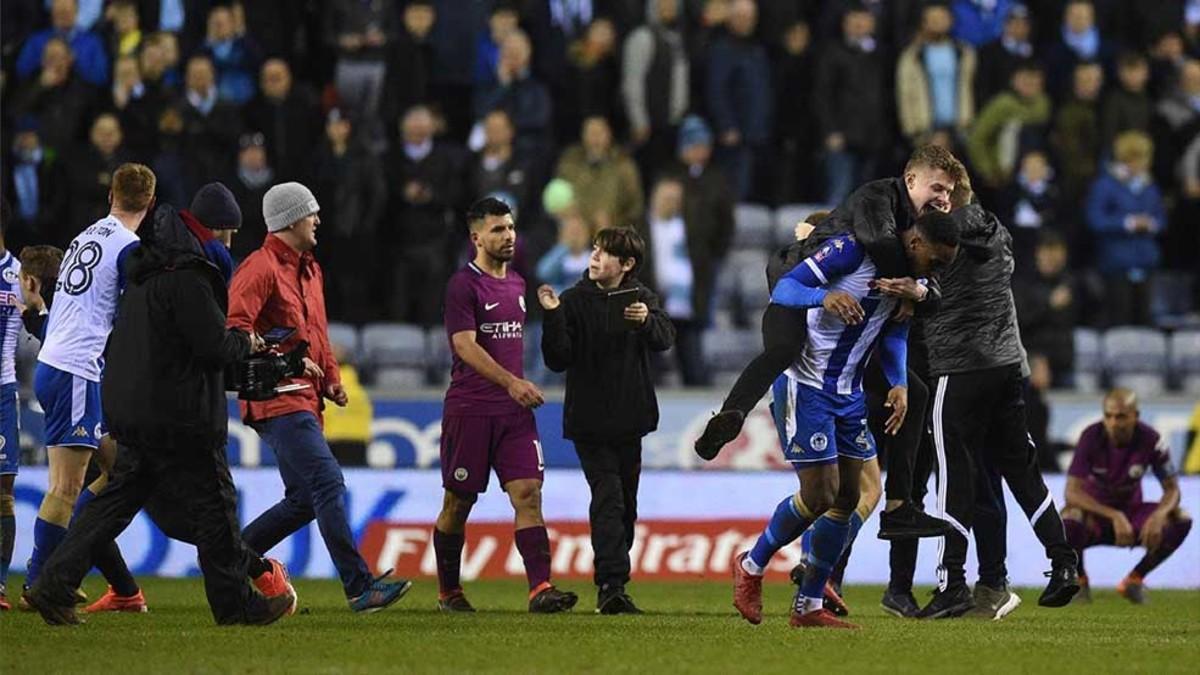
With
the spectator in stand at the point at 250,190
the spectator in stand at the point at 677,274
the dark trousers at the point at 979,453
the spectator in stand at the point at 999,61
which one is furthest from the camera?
the spectator in stand at the point at 999,61

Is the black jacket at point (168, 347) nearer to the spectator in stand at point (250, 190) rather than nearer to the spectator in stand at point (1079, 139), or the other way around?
the spectator in stand at point (250, 190)

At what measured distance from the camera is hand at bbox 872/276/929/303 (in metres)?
10.9

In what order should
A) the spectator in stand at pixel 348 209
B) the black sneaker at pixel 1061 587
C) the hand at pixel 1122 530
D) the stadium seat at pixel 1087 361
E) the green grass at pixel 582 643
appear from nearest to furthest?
1. the green grass at pixel 582 643
2. the black sneaker at pixel 1061 587
3. the hand at pixel 1122 530
4. the spectator in stand at pixel 348 209
5. the stadium seat at pixel 1087 361

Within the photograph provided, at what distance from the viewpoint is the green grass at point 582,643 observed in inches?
366

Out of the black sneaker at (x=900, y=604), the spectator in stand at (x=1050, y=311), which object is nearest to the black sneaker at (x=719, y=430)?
the black sneaker at (x=900, y=604)

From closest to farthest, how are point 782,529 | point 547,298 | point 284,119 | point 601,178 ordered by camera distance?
point 782,529 → point 547,298 → point 601,178 → point 284,119

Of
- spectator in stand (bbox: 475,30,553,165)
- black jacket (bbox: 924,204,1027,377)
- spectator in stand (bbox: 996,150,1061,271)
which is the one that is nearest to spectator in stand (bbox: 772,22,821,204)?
spectator in stand (bbox: 996,150,1061,271)

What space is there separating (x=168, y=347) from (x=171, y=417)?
34 cm

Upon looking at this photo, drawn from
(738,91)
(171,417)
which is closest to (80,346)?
(171,417)

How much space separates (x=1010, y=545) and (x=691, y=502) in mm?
2444

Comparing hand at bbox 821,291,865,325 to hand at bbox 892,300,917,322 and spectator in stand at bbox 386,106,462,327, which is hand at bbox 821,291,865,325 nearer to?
hand at bbox 892,300,917,322

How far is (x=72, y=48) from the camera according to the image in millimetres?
21109

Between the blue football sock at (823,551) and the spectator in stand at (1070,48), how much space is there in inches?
492

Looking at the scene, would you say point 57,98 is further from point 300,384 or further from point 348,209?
point 300,384
